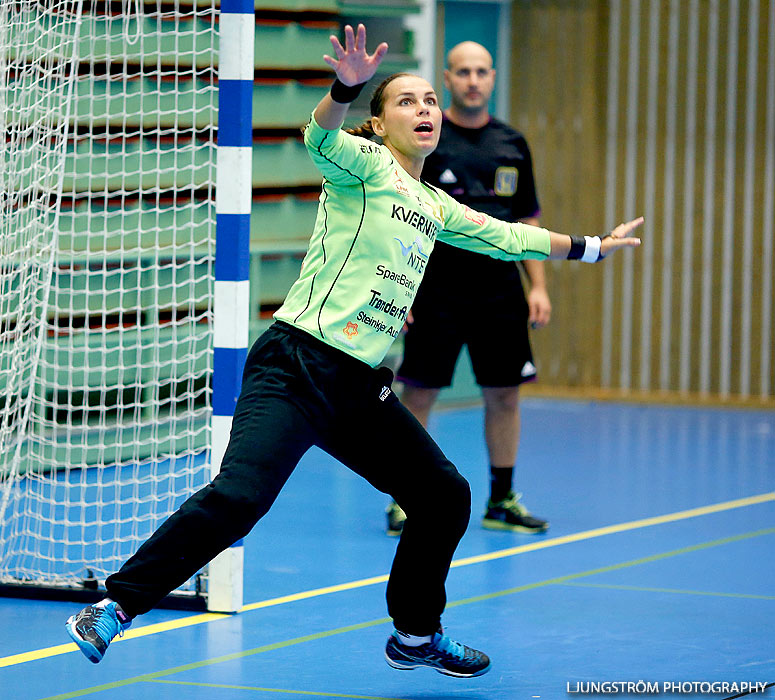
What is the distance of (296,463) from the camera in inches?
140

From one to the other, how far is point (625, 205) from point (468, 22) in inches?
70.4

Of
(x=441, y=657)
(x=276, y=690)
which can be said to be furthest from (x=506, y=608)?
(x=276, y=690)

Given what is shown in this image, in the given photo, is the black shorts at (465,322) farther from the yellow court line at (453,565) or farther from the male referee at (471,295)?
the yellow court line at (453,565)

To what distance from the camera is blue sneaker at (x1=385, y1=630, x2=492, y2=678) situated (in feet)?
12.4

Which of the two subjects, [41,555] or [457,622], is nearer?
[457,622]

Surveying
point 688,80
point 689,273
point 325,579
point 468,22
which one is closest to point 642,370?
point 689,273

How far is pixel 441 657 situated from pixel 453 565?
1.61 m

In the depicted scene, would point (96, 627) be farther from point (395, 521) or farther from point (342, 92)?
point (395, 521)

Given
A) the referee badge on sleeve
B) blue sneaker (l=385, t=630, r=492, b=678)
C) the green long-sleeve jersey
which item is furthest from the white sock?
the referee badge on sleeve

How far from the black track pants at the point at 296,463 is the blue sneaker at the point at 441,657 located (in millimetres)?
49

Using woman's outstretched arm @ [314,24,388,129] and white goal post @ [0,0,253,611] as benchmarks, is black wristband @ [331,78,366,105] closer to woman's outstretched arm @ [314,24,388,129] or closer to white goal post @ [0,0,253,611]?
woman's outstretched arm @ [314,24,388,129]

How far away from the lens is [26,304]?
544 centimetres

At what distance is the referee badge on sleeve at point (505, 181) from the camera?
6016 millimetres

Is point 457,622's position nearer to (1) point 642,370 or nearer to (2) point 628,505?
(2) point 628,505
